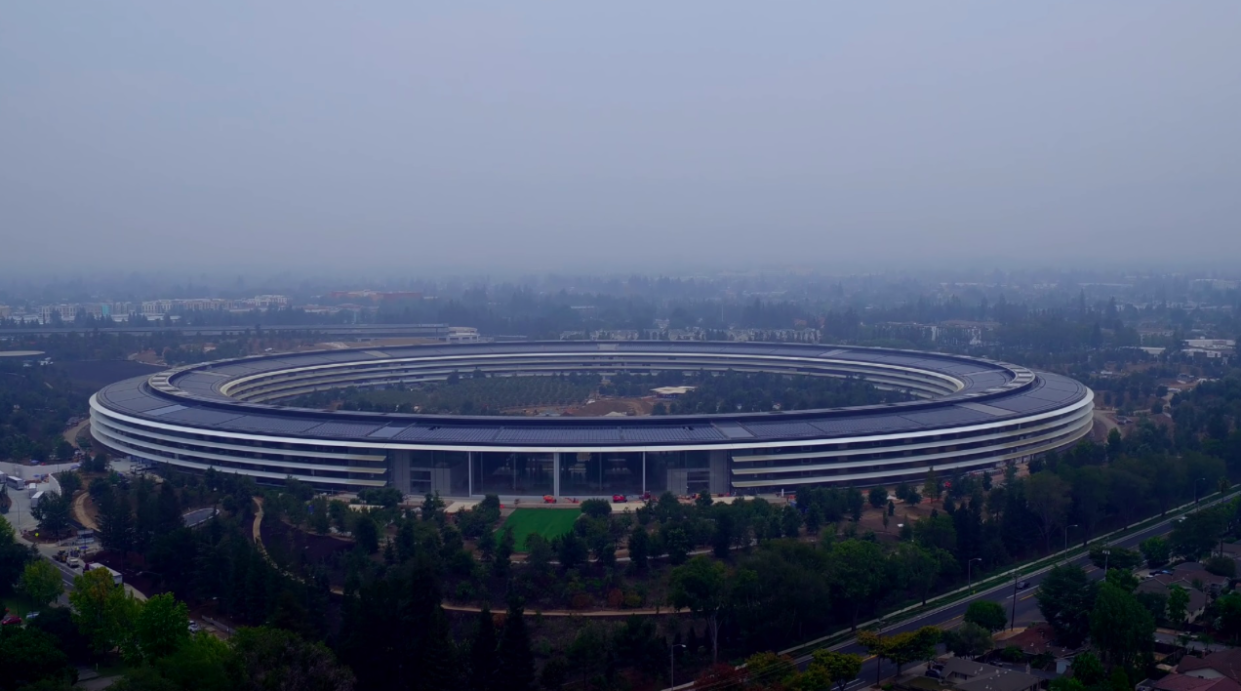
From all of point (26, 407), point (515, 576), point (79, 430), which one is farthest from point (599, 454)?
point (26, 407)

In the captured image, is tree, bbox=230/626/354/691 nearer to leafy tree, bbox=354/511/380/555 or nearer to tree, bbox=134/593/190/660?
tree, bbox=134/593/190/660

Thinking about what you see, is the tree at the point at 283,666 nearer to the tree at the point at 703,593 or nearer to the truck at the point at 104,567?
the tree at the point at 703,593

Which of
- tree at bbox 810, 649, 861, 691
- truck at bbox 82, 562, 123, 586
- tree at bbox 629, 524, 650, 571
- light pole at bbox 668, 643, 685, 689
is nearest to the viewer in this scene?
tree at bbox 810, 649, 861, 691

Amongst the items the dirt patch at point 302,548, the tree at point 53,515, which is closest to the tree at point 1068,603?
the dirt patch at point 302,548

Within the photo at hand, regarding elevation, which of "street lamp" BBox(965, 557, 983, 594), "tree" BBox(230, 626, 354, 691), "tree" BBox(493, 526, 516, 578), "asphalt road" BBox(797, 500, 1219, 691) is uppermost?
"tree" BBox(230, 626, 354, 691)

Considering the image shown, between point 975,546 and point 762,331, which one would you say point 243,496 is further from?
point 762,331

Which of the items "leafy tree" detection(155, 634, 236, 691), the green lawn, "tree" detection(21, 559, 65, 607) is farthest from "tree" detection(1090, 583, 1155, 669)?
"tree" detection(21, 559, 65, 607)

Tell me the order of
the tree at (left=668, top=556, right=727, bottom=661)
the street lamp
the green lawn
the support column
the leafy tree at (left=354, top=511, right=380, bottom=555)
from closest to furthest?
the tree at (left=668, top=556, right=727, bottom=661), the street lamp, the leafy tree at (left=354, top=511, right=380, bottom=555), the green lawn, the support column
